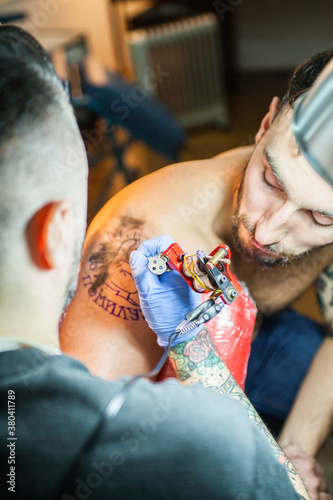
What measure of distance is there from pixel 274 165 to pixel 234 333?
335 millimetres

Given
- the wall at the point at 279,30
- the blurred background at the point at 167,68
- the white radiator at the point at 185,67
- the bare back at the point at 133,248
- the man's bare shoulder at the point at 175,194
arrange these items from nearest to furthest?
the bare back at the point at 133,248, the man's bare shoulder at the point at 175,194, the blurred background at the point at 167,68, the white radiator at the point at 185,67, the wall at the point at 279,30

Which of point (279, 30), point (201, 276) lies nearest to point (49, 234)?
point (201, 276)

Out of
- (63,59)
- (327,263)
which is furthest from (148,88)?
(327,263)

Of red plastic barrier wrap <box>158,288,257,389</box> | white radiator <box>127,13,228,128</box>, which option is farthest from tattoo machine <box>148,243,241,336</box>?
white radiator <box>127,13,228,128</box>

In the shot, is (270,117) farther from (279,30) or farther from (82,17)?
(82,17)

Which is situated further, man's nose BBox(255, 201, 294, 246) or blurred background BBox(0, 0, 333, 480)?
blurred background BBox(0, 0, 333, 480)

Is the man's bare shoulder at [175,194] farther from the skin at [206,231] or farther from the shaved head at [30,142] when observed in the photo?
the shaved head at [30,142]

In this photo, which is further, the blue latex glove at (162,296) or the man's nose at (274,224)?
the man's nose at (274,224)

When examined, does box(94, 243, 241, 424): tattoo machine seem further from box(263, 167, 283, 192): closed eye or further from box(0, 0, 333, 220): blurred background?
box(0, 0, 333, 220): blurred background

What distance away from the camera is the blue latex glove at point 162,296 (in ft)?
2.85

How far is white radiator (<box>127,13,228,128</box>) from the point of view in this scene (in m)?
3.63

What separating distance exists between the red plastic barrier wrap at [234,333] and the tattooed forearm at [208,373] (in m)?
0.06

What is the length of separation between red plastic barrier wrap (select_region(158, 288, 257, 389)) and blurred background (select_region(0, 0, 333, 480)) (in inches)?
20.3

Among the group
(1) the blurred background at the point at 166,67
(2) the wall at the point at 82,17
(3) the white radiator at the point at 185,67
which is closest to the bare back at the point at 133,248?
(1) the blurred background at the point at 166,67
